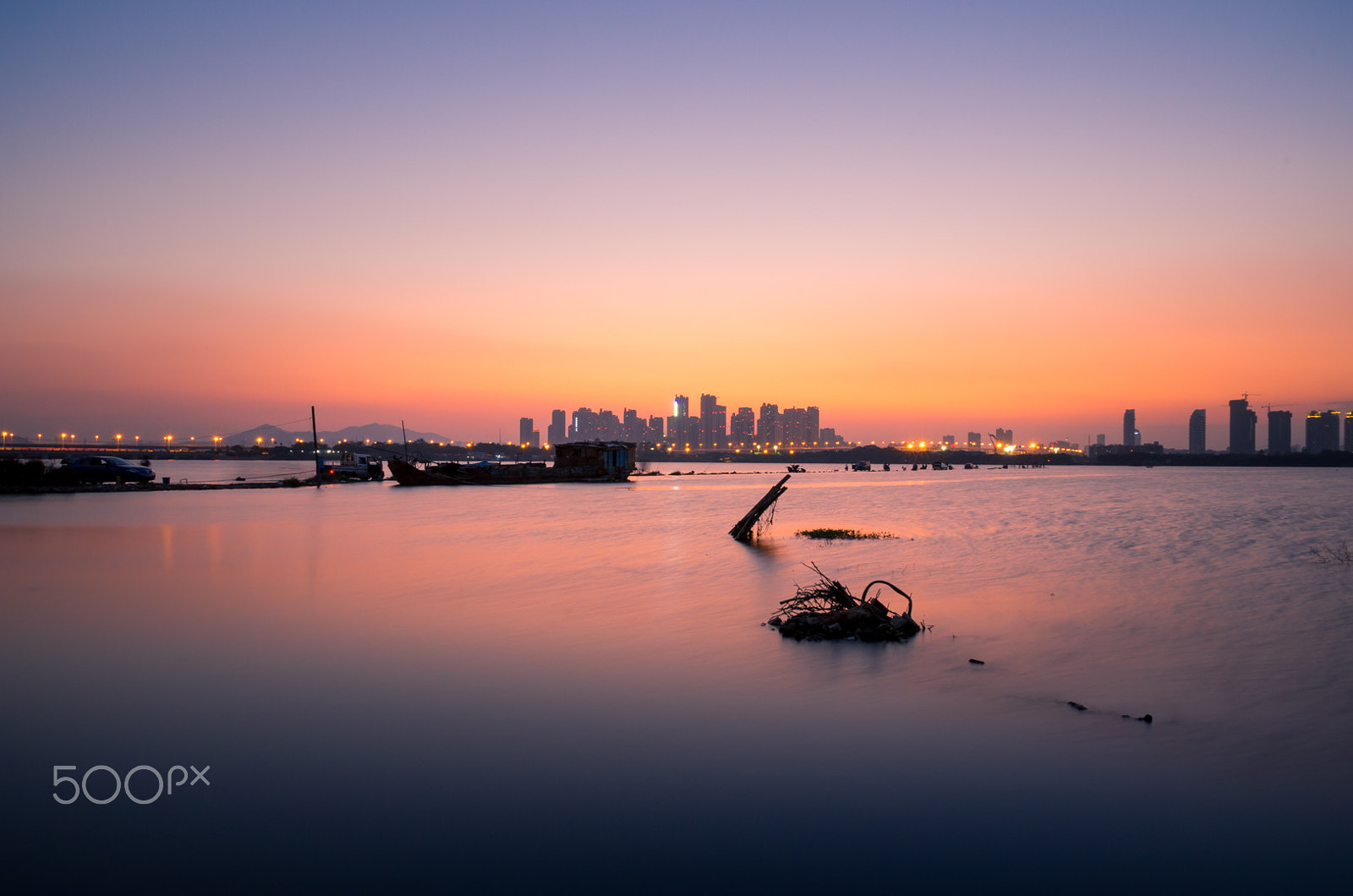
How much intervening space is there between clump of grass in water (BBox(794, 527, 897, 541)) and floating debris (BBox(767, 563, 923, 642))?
13.1 m

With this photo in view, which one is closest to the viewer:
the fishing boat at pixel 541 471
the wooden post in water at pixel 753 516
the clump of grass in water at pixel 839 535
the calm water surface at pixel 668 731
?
the calm water surface at pixel 668 731

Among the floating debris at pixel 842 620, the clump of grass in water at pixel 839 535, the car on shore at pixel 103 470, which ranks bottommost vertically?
the clump of grass in water at pixel 839 535

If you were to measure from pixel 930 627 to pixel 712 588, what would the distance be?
518 cm

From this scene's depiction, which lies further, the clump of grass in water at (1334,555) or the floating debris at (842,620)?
the clump of grass in water at (1334,555)

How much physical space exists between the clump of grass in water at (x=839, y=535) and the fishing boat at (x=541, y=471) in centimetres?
4271

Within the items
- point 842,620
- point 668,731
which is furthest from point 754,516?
point 668,731

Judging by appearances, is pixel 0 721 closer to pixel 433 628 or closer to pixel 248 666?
pixel 248 666

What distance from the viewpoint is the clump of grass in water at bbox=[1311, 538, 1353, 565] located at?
19.8 metres

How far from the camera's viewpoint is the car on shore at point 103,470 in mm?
50031

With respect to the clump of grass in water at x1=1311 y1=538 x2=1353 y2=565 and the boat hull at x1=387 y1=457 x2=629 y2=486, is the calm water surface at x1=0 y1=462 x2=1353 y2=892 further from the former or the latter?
the boat hull at x1=387 y1=457 x2=629 y2=486

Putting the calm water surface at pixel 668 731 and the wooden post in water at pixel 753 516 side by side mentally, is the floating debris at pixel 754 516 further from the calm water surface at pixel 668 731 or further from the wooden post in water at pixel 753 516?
the calm water surface at pixel 668 731

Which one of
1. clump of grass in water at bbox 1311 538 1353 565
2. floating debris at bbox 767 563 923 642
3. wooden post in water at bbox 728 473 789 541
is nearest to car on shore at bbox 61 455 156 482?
wooden post in water at bbox 728 473 789 541

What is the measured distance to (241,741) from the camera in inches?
283

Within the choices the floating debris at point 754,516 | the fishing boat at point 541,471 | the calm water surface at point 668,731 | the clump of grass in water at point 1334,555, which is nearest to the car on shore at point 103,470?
the fishing boat at point 541,471
